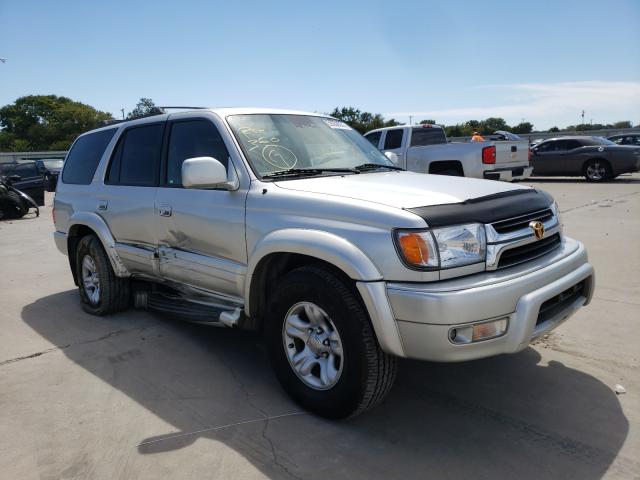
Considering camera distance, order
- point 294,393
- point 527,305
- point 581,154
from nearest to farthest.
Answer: point 527,305
point 294,393
point 581,154

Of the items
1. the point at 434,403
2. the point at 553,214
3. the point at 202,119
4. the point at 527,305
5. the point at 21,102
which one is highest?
the point at 21,102

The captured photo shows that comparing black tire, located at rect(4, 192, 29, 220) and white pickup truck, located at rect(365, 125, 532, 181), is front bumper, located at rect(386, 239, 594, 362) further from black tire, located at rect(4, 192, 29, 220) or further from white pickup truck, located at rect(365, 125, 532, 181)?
black tire, located at rect(4, 192, 29, 220)

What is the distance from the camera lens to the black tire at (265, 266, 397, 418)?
9.14 feet

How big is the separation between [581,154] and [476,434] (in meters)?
16.4

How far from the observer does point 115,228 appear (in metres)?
4.77

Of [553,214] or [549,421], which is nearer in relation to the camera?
[549,421]

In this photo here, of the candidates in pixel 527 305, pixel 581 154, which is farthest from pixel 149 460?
pixel 581 154

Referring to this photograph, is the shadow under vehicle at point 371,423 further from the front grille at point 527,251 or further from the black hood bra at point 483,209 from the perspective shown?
the black hood bra at point 483,209

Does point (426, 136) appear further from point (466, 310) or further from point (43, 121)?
point (43, 121)

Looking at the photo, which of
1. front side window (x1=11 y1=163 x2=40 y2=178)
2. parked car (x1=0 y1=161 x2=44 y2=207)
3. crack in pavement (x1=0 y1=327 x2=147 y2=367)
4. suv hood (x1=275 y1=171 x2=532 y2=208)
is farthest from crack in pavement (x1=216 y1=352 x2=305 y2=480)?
front side window (x1=11 y1=163 x2=40 y2=178)

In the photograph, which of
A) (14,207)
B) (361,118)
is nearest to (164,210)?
(14,207)

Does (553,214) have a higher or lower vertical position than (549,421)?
higher

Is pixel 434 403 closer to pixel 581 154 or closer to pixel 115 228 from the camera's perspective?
pixel 115 228

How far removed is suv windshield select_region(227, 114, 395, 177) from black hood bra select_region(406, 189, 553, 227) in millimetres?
1202
